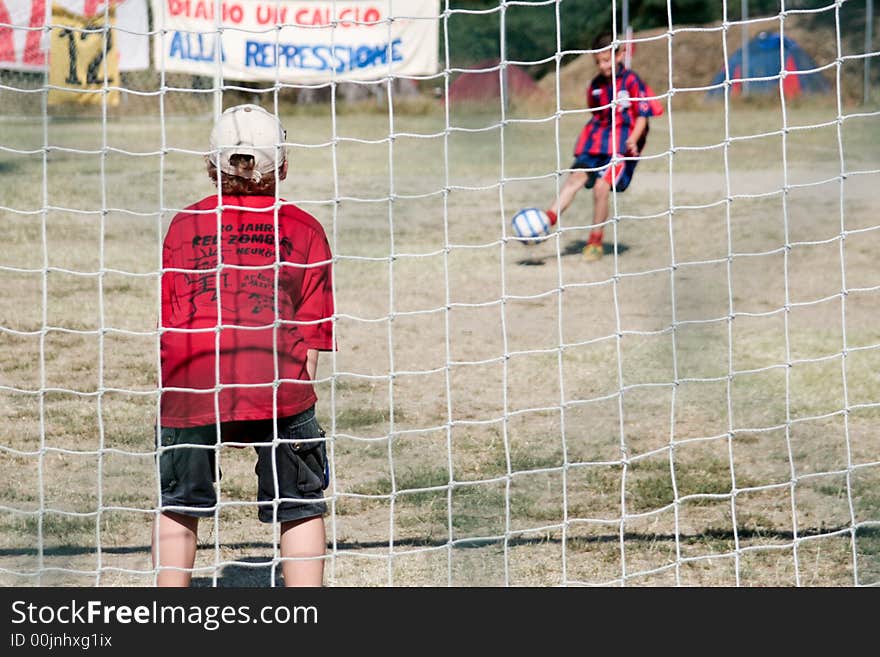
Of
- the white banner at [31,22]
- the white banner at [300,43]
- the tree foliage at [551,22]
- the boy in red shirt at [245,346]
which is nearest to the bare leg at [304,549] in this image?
the boy in red shirt at [245,346]

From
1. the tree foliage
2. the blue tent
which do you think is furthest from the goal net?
the blue tent

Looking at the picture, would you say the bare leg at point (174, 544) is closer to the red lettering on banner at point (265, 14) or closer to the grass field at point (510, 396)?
the grass field at point (510, 396)

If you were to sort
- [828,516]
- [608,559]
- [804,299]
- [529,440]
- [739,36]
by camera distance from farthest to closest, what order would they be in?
[739,36] → [804,299] → [529,440] → [828,516] → [608,559]

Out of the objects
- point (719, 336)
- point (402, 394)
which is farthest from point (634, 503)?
point (719, 336)

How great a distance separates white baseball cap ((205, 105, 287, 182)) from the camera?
2.75 meters

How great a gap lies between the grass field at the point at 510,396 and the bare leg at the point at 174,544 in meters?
0.15

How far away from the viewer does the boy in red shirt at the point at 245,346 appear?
272 cm

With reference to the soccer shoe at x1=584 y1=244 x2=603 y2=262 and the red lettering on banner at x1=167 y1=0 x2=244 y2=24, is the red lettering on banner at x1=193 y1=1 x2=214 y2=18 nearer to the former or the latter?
the red lettering on banner at x1=167 y1=0 x2=244 y2=24

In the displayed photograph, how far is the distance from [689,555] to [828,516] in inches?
20.6

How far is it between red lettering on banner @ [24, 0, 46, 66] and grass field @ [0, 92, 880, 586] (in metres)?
1.87

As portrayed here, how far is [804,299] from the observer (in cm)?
632

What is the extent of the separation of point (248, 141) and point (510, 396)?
Answer: 2.34 meters

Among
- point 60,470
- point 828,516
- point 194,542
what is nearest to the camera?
point 194,542

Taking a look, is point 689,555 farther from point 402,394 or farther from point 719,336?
point 719,336
